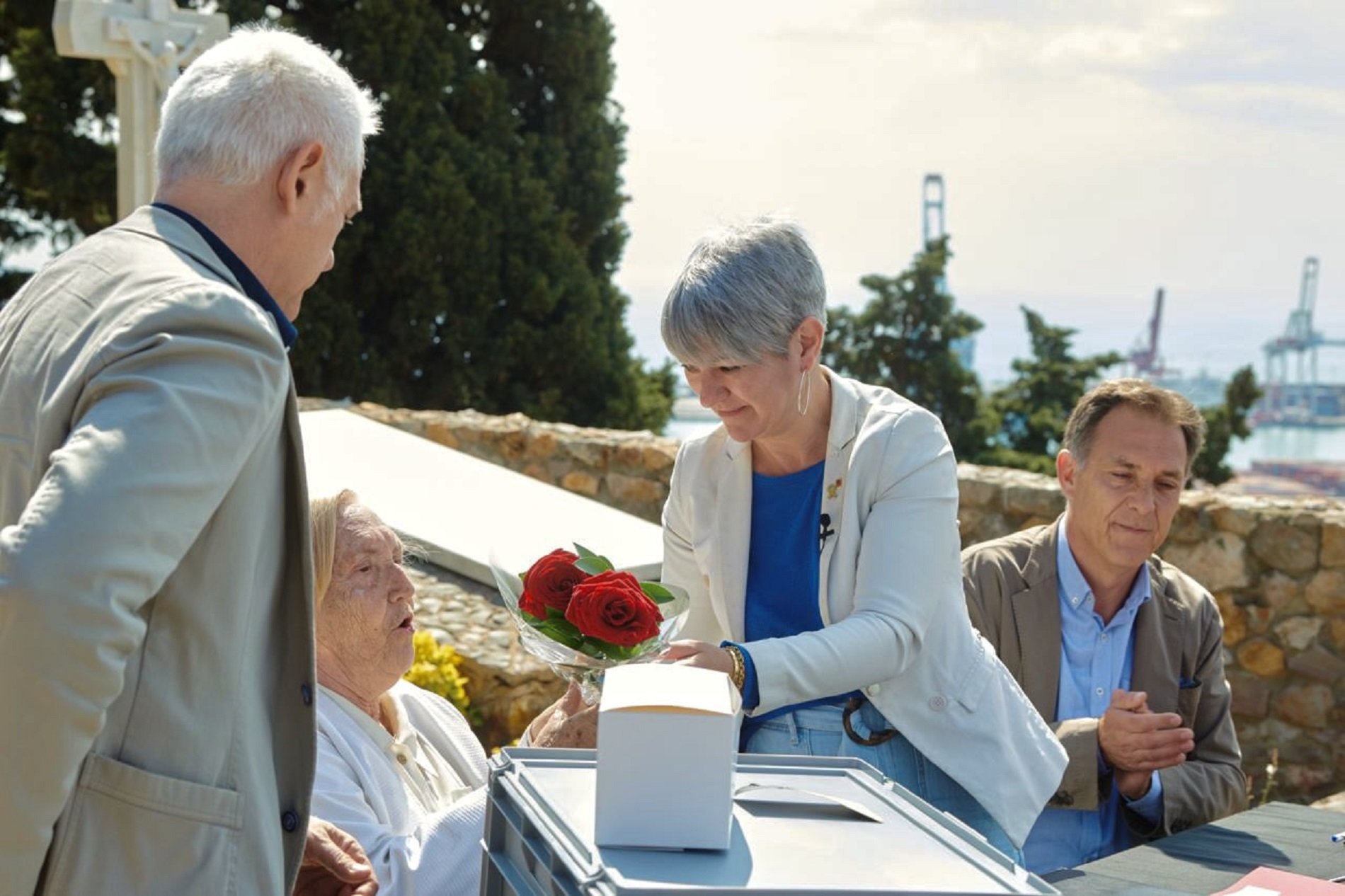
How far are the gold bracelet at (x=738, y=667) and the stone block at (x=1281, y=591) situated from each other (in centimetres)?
460

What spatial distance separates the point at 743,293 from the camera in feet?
7.48

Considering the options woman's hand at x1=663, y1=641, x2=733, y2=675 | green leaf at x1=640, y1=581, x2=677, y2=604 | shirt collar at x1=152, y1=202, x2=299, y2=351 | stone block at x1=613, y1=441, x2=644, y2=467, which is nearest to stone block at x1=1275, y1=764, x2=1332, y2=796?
stone block at x1=613, y1=441, x2=644, y2=467

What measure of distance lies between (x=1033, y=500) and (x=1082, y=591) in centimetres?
334

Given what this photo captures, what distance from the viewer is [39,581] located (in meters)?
1.34

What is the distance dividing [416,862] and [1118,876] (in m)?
1.17

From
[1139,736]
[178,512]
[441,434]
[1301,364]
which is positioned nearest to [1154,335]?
[1301,364]

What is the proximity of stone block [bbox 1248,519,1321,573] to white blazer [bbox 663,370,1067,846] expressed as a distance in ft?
13.0

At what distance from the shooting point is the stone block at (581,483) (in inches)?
326

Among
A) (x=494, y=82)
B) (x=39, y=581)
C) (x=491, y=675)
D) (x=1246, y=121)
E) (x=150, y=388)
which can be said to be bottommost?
(x=491, y=675)

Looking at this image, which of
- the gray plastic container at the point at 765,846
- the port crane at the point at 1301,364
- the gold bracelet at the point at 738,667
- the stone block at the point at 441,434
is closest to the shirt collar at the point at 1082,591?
the gold bracelet at the point at 738,667

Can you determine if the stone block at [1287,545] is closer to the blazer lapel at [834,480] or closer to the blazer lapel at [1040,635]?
the blazer lapel at [1040,635]

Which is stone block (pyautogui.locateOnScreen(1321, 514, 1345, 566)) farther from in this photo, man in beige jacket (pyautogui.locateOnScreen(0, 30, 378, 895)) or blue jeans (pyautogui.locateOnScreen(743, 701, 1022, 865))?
man in beige jacket (pyautogui.locateOnScreen(0, 30, 378, 895))

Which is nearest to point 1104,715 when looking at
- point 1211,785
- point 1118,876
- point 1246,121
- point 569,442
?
point 1211,785

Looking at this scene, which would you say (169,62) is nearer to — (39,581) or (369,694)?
(369,694)
